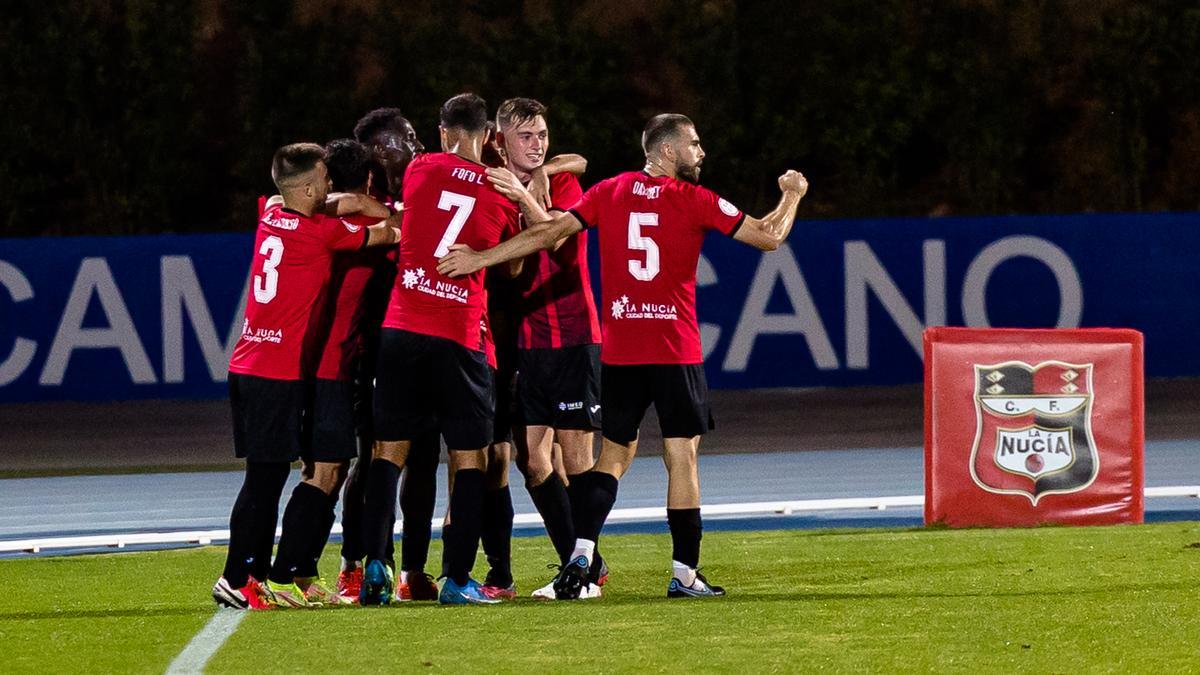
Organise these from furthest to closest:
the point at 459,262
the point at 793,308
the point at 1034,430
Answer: the point at 793,308, the point at 1034,430, the point at 459,262

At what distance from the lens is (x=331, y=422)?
7.60m

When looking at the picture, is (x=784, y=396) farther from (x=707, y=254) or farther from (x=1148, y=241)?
(x=1148, y=241)

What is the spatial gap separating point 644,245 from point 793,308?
10.8 metres

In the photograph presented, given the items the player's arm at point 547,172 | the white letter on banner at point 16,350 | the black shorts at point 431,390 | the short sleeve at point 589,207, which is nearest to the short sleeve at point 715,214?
the short sleeve at point 589,207

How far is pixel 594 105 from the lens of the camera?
27.7m

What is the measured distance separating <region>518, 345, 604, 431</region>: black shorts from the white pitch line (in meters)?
1.61

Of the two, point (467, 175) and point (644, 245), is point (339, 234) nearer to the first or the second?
point (467, 175)

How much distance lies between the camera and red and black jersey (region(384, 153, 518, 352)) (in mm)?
7410

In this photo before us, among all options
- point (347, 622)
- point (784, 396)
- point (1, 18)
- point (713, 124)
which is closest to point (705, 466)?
point (784, 396)

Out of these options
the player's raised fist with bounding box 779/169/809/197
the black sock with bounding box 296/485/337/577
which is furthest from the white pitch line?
the player's raised fist with bounding box 779/169/809/197

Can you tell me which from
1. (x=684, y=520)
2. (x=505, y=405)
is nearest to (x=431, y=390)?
(x=505, y=405)

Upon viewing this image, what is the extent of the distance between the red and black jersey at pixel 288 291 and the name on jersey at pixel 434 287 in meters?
0.31

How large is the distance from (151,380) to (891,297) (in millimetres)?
7290

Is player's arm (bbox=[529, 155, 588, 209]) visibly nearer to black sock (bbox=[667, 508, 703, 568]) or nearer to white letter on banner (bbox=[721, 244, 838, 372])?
black sock (bbox=[667, 508, 703, 568])
